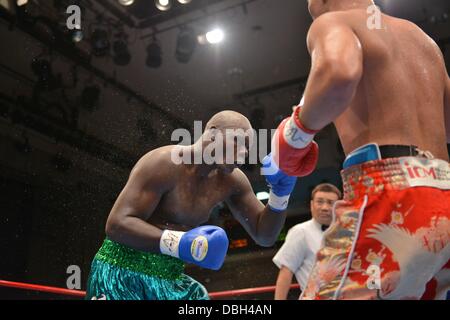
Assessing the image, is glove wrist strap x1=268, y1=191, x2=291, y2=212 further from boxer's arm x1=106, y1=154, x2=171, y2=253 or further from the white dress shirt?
the white dress shirt

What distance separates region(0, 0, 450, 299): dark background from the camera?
5340mm

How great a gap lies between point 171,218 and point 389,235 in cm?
96

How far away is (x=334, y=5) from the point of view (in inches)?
50.4

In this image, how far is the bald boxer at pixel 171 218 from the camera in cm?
160

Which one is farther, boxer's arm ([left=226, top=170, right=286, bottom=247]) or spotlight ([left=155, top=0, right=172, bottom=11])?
spotlight ([left=155, top=0, right=172, bottom=11])

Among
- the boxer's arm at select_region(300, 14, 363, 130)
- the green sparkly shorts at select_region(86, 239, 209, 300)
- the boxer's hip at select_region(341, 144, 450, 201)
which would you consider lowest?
the green sparkly shorts at select_region(86, 239, 209, 300)

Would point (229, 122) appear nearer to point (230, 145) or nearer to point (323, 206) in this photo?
point (230, 145)

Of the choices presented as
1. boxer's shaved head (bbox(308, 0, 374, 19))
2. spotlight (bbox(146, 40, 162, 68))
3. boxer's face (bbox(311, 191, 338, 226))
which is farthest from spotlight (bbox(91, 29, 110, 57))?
boxer's shaved head (bbox(308, 0, 374, 19))

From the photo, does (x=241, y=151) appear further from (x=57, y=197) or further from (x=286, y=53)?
(x=57, y=197)

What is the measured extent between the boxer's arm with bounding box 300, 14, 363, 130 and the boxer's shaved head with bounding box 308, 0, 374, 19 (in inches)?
8.6

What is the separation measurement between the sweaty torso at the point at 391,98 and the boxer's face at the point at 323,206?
1572 millimetres


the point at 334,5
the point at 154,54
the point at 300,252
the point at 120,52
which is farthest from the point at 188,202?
the point at 120,52

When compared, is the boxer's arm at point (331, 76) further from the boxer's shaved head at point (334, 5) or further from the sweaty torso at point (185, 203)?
the sweaty torso at point (185, 203)
